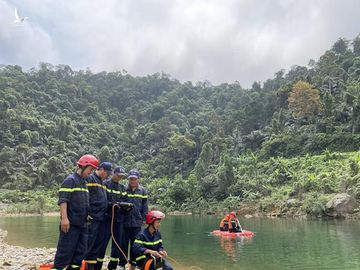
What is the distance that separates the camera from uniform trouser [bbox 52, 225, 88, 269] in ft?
20.0

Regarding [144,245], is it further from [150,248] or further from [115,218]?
[115,218]

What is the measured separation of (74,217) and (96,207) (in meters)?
0.93

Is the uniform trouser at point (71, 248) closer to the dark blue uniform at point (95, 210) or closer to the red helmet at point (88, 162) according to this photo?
the dark blue uniform at point (95, 210)

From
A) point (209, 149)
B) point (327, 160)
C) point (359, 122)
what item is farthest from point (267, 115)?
point (327, 160)

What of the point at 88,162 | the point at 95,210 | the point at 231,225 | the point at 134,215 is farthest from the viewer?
the point at 231,225

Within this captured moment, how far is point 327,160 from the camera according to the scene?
45.8 metres

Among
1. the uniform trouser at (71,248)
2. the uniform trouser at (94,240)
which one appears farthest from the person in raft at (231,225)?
the uniform trouser at (71,248)

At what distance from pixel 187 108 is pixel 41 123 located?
42.0 meters

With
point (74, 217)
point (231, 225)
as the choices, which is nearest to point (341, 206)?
point (231, 225)

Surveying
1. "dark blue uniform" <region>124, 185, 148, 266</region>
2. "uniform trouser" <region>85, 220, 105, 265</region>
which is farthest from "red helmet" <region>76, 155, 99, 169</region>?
"dark blue uniform" <region>124, 185, 148, 266</region>

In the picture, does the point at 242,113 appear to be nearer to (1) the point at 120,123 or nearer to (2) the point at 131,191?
(1) the point at 120,123

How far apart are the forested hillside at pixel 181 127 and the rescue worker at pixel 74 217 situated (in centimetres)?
3414

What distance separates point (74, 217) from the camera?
6.25 metres

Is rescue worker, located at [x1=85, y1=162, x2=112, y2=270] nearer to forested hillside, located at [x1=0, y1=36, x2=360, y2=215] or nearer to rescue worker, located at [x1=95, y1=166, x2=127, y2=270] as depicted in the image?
rescue worker, located at [x1=95, y1=166, x2=127, y2=270]
